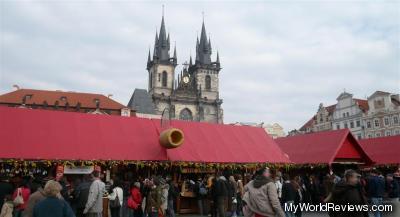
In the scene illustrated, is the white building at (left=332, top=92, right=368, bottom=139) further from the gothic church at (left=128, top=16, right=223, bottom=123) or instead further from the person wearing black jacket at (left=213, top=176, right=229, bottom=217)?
the person wearing black jacket at (left=213, top=176, right=229, bottom=217)

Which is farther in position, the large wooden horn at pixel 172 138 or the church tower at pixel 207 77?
the church tower at pixel 207 77

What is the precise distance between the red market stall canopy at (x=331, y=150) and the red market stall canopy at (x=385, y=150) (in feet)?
8.60

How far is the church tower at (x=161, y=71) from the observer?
6775cm

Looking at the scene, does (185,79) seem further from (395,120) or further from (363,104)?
(395,120)

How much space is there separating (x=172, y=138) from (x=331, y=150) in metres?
9.30

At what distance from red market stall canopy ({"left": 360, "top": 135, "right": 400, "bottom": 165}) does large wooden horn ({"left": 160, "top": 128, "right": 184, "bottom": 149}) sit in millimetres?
13973

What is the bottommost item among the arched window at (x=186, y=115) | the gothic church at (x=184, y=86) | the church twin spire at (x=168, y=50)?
the arched window at (x=186, y=115)

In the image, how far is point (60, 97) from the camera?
55.3 meters

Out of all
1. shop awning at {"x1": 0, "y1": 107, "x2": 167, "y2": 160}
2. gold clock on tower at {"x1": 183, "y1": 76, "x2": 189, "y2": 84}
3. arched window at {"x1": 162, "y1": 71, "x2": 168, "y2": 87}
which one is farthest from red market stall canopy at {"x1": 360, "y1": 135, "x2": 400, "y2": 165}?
arched window at {"x1": 162, "y1": 71, "x2": 168, "y2": 87}

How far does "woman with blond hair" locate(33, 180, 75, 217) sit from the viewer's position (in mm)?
4633

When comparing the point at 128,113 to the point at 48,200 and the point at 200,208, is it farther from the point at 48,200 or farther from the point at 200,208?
the point at 48,200

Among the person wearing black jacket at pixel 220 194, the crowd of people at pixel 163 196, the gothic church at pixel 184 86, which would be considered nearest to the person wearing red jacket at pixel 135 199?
the crowd of people at pixel 163 196

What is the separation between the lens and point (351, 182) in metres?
4.94

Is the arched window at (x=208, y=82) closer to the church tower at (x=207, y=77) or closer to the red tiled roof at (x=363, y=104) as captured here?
the church tower at (x=207, y=77)
